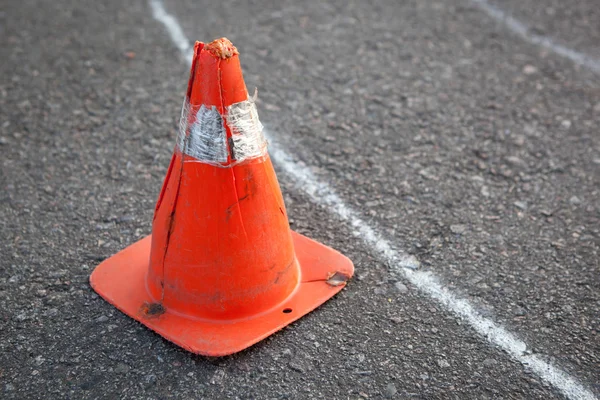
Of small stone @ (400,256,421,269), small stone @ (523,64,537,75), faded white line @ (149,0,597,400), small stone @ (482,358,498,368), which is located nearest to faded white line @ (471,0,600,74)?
small stone @ (523,64,537,75)

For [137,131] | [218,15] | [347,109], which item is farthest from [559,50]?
[137,131]

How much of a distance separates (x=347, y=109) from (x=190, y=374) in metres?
2.58

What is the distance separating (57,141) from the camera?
4.44 meters

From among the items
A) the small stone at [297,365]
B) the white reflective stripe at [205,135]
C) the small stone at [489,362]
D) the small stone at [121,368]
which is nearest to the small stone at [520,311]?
the small stone at [489,362]

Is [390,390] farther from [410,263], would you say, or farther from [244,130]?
[244,130]

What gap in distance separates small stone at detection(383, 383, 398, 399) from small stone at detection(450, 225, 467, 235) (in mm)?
1177

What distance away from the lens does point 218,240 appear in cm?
285

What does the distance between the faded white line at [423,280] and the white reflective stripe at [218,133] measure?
3.41 ft

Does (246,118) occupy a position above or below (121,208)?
above

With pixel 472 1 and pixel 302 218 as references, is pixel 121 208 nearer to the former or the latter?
pixel 302 218

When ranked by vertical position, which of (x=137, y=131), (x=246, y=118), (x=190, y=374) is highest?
(x=246, y=118)

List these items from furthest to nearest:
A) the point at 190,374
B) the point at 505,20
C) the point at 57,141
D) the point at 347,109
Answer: the point at 505,20, the point at 347,109, the point at 57,141, the point at 190,374

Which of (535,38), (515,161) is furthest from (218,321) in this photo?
(535,38)

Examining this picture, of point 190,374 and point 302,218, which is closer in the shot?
point 190,374
